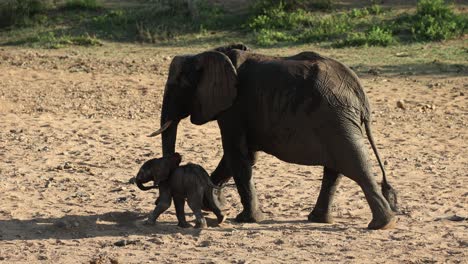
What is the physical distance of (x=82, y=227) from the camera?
791 cm

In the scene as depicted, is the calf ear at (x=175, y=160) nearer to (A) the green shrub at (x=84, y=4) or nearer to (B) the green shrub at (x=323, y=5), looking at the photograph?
(B) the green shrub at (x=323, y=5)

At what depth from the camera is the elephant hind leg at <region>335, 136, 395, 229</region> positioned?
7.66 metres

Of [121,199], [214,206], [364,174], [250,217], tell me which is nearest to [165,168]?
[214,206]

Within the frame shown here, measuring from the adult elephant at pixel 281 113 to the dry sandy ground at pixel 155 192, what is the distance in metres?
0.34

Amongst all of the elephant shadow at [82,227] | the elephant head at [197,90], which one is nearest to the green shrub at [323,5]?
the elephant head at [197,90]

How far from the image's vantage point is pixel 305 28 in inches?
746

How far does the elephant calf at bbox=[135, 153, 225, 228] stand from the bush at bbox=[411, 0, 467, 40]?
1054 cm

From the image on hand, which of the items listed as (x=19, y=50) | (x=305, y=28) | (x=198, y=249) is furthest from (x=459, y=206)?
(x=19, y=50)

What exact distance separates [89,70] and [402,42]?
559cm

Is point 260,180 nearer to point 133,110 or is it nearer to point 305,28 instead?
point 133,110

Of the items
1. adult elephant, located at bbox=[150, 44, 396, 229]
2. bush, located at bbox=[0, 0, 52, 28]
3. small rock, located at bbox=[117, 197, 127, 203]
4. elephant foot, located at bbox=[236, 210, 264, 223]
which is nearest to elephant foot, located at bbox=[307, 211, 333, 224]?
adult elephant, located at bbox=[150, 44, 396, 229]

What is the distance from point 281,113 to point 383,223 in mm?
1167

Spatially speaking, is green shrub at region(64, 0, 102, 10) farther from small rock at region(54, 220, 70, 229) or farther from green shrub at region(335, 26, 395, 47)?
small rock at region(54, 220, 70, 229)

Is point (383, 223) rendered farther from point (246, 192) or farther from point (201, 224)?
point (201, 224)
